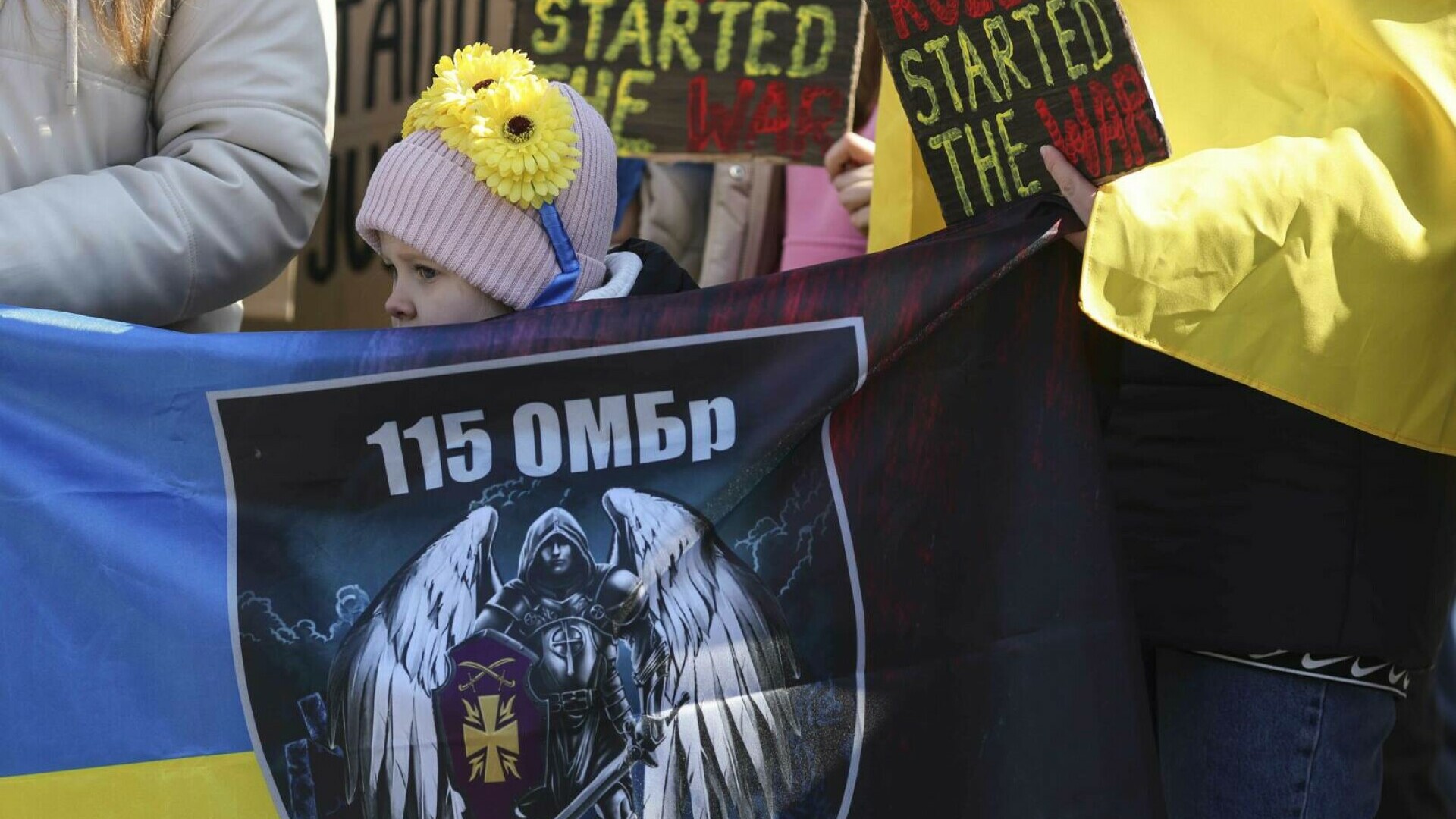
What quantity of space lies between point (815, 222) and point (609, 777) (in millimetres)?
1820

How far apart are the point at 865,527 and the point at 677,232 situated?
1968 millimetres

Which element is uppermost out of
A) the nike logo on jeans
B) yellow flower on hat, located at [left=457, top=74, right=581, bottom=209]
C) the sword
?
yellow flower on hat, located at [left=457, top=74, right=581, bottom=209]

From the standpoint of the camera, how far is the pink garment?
129 inches

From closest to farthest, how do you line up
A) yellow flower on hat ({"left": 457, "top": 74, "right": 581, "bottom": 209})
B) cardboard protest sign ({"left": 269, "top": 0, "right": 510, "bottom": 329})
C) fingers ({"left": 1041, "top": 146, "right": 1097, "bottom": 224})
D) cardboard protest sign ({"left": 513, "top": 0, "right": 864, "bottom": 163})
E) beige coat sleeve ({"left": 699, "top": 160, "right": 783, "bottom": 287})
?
fingers ({"left": 1041, "top": 146, "right": 1097, "bottom": 224})
yellow flower on hat ({"left": 457, "top": 74, "right": 581, "bottom": 209})
cardboard protest sign ({"left": 513, "top": 0, "right": 864, "bottom": 163})
cardboard protest sign ({"left": 269, "top": 0, "right": 510, "bottom": 329})
beige coat sleeve ({"left": 699, "top": 160, "right": 783, "bottom": 287})

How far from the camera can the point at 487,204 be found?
211 cm

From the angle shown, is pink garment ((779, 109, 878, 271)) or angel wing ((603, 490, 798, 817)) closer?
angel wing ((603, 490, 798, 817))

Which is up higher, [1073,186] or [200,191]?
[1073,186]

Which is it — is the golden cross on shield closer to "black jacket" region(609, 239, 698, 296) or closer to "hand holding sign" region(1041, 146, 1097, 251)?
"black jacket" region(609, 239, 698, 296)

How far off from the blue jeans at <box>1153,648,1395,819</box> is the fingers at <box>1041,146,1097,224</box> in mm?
574

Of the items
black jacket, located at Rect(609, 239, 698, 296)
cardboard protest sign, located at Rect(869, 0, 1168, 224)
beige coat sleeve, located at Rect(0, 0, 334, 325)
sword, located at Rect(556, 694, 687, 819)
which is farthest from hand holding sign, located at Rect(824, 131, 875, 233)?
sword, located at Rect(556, 694, 687, 819)

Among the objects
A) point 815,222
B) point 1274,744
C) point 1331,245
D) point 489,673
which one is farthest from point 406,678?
point 815,222

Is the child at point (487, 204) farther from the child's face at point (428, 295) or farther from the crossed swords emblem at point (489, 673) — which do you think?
the crossed swords emblem at point (489, 673)

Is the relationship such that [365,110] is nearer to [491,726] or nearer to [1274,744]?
[491,726]

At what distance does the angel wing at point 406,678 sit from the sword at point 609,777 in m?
0.12
